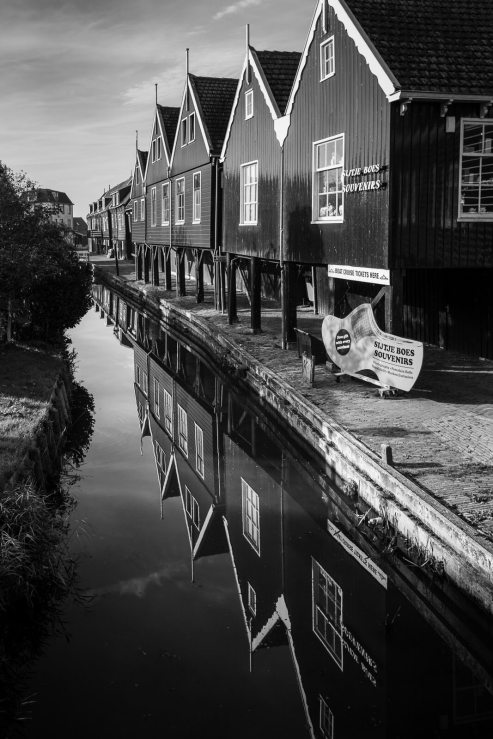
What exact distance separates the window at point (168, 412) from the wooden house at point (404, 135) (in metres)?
5.04

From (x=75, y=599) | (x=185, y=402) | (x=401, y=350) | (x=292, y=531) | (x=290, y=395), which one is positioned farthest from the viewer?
(x=185, y=402)

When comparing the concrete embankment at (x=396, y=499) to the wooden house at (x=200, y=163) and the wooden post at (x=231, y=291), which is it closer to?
the wooden post at (x=231, y=291)

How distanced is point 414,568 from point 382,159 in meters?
7.52

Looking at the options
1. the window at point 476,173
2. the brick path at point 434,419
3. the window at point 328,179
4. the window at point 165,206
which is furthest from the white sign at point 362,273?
the window at point 165,206

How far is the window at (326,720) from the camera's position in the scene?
21.1ft

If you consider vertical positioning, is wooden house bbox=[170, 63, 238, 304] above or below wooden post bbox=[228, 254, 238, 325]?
above

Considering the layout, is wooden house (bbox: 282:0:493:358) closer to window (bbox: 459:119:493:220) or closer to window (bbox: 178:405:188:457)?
window (bbox: 459:119:493:220)

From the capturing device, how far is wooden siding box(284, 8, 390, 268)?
43.2ft

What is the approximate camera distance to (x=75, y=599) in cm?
876

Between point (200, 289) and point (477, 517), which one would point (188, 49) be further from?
point (477, 517)

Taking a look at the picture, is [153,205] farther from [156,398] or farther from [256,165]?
[156,398]

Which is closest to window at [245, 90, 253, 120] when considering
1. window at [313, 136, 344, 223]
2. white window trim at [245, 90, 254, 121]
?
white window trim at [245, 90, 254, 121]

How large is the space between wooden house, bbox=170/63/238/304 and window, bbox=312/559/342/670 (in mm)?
19733

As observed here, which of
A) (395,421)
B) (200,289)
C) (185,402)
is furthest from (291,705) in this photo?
(200,289)
